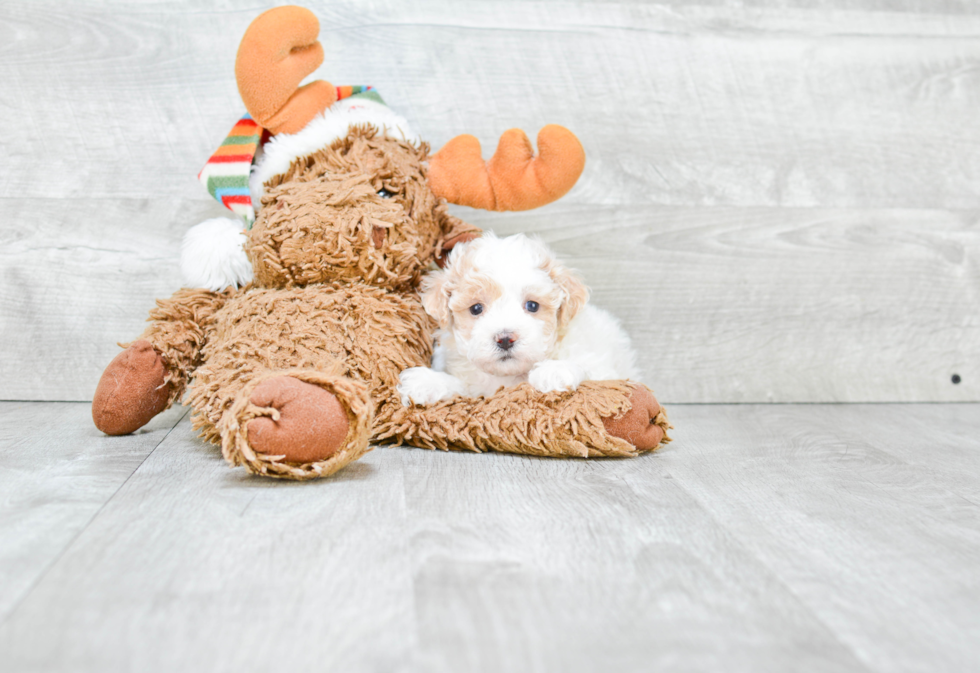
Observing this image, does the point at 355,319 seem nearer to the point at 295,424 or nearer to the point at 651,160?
the point at 295,424

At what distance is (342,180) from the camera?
1158 mm

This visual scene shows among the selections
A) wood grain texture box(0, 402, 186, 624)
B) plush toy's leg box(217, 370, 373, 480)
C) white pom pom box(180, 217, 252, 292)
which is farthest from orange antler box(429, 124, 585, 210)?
wood grain texture box(0, 402, 186, 624)

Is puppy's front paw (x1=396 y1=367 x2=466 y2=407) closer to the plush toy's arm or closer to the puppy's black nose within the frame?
the puppy's black nose

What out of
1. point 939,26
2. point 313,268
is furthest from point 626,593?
point 939,26

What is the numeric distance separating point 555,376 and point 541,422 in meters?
0.07

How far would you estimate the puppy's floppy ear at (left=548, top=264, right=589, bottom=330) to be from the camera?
3.73 feet

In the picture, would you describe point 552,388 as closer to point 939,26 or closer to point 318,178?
point 318,178

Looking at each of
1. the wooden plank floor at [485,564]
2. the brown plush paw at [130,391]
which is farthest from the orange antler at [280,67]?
the wooden plank floor at [485,564]

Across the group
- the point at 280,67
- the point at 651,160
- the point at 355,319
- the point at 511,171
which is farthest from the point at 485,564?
the point at 651,160

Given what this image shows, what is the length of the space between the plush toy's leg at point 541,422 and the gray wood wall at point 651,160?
49 cm

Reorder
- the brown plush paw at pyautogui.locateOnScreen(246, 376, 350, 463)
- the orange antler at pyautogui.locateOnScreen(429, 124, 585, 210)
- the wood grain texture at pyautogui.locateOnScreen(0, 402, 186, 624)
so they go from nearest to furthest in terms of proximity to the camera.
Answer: the wood grain texture at pyautogui.locateOnScreen(0, 402, 186, 624) < the brown plush paw at pyautogui.locateOnScreen(246, 376, 350, 463) < the orange antler at pyautogui.locateOnScreen(429, 124, 585, 210)

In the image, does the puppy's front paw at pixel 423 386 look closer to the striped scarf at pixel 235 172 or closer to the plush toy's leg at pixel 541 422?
the plush toy's leg at pixel 541 422

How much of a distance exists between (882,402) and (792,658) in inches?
49.1

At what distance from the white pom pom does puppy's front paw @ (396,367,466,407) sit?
334mm
